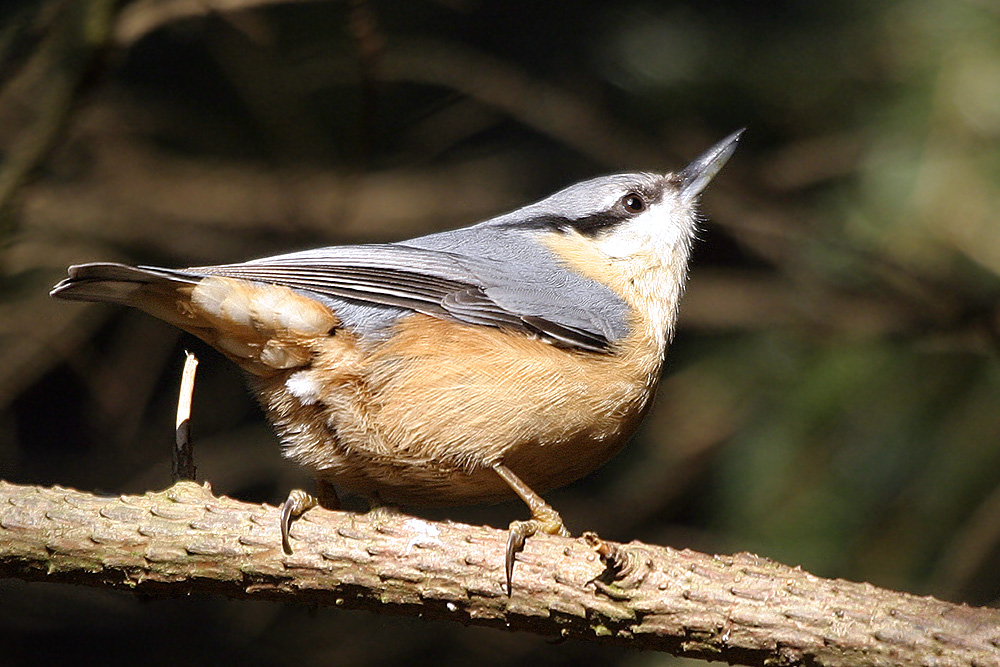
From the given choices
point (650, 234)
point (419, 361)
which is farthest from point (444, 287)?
point (650, 234)

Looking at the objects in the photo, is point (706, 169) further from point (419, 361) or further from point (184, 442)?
point (184, 442)

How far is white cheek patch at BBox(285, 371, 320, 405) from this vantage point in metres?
2.43

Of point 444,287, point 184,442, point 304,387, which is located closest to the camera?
point 184,442

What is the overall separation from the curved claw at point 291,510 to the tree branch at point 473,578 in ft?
0.05

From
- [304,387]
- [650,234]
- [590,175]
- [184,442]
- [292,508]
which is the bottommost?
[292,508]

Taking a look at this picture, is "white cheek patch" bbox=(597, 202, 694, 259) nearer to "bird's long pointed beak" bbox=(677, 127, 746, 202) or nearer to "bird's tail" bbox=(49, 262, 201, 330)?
"bird's long pointed beak" bbox=(677, 127, 746, 202)

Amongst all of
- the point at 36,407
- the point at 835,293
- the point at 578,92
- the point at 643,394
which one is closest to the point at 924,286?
the point at 835,293

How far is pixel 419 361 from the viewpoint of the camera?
2434 millimetres

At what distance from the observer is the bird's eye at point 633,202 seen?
9.87 feet

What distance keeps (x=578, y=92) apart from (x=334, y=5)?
104cm

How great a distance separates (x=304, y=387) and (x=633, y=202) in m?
1.12

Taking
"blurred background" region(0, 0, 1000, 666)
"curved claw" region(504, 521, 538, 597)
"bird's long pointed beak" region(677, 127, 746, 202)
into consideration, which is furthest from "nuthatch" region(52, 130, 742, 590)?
"blurred background" region(0, 0, 1000, 666)

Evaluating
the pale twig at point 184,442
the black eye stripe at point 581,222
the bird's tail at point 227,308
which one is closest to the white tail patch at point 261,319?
the bird's tail at point 227,308

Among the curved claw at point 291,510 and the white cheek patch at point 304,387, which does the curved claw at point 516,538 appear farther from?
the white cheek patch at point 304,387
